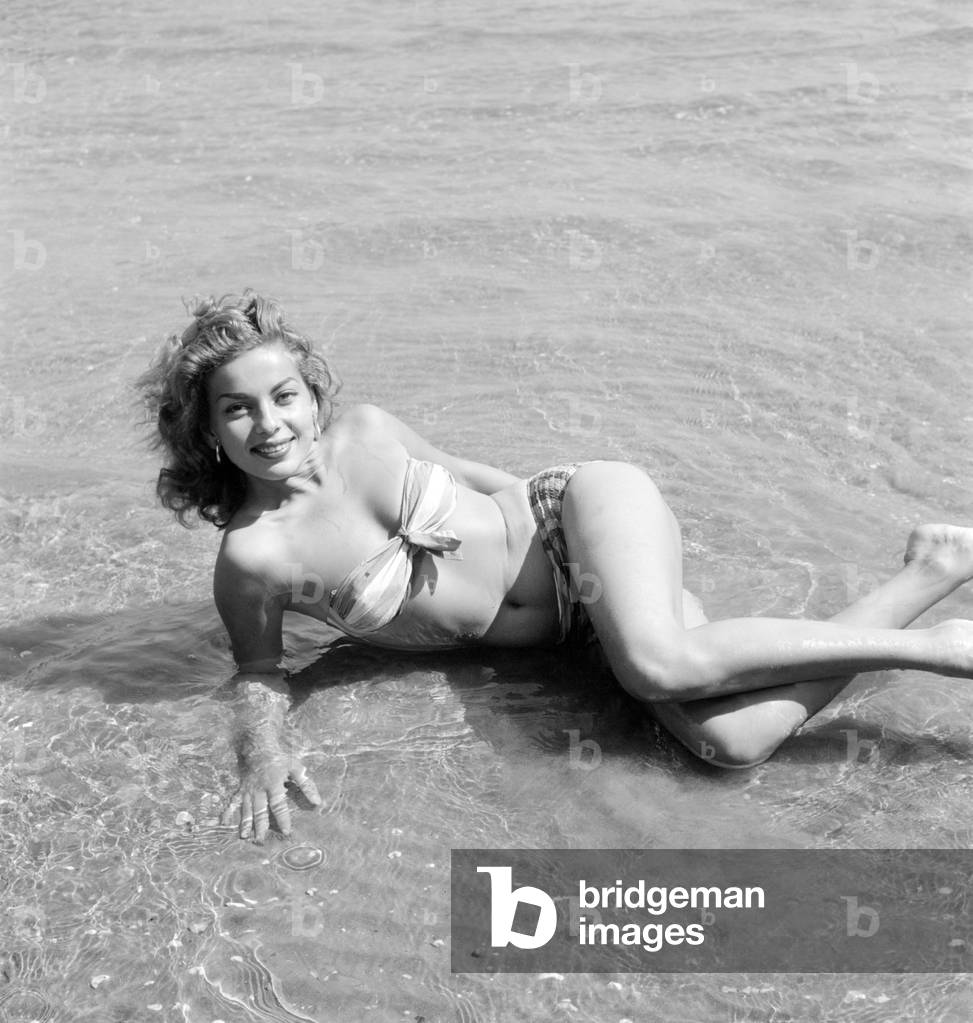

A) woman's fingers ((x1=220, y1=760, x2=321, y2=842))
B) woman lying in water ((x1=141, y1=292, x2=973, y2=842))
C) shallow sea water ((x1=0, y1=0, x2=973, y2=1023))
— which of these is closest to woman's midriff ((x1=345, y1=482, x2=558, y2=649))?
woman lying in water ((x1=141, y1=292, x2=973, y2=842))

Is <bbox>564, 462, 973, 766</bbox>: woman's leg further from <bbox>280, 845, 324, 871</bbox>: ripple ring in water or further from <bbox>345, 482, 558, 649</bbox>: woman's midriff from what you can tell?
<bbox>280, 845, 324, 871</bbox>: ripple ring in water

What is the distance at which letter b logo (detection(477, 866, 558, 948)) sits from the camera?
3.35 m

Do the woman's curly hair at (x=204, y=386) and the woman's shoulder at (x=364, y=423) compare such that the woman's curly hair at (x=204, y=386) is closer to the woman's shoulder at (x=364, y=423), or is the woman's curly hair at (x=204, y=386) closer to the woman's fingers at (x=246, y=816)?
the woman's shoulder at (x=364, y=423)

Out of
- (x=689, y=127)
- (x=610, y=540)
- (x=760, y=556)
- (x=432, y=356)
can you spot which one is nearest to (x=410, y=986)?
(x=610, y=540)

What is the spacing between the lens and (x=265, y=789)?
12.6 ft

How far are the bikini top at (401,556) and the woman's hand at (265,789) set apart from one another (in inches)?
18.1

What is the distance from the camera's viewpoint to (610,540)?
4.02m

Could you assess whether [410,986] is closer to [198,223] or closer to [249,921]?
[249,921]

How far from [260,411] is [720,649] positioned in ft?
4.83

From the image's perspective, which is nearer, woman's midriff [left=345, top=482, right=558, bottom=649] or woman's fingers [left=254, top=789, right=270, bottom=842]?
woman's fingers [left=254, top=789, right=270, bottom=842]

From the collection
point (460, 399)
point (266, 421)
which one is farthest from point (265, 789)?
point (460, 399)

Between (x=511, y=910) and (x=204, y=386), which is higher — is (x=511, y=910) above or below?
below

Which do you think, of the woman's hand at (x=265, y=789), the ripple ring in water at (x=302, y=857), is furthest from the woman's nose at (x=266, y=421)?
the ripple ring in water at (x=302, y=857)

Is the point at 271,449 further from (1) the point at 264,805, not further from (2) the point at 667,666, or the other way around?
(2) the point at 667,666
